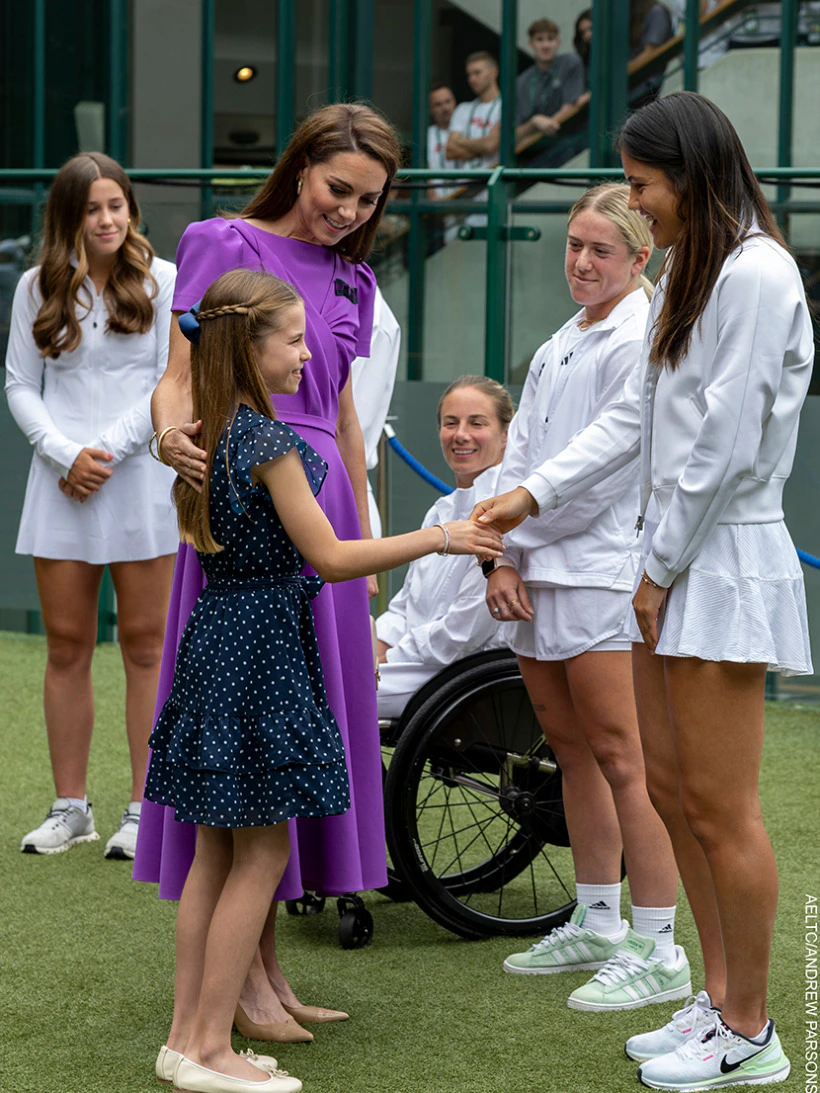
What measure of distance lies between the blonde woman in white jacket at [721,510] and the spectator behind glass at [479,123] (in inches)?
311

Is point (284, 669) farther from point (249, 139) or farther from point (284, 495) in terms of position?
point (249, 139)

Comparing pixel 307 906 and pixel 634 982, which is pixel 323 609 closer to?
pixel 634 982

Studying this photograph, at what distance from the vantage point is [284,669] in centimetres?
249

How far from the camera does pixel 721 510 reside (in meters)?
2.42

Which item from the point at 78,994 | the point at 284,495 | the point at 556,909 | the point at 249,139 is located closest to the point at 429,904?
the point at 556,909

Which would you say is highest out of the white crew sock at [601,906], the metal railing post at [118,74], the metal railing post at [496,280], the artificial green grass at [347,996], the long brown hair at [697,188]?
the metal railing post at [118,74]

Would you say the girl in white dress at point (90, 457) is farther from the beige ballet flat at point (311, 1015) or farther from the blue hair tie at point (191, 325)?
the blue hair tie at point (191, 325)

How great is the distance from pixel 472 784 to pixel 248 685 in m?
1.11

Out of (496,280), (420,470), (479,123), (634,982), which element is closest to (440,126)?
(479,123)

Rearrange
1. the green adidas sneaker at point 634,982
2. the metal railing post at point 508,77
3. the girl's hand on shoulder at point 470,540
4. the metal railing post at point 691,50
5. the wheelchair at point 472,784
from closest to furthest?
the girl's hand on shoulder at point 470,540 < the green adidas sneaker at point 634,982 < the wheelchair at point 472,784 < the metal railing post at point 691,50 < the metal railing post at point 508,77

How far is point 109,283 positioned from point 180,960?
2.17 m

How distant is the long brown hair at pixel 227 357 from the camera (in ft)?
8.15

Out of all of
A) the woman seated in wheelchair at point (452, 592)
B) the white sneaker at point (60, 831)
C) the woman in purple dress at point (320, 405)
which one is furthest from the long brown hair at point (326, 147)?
the white sneaker at point (60, 831)

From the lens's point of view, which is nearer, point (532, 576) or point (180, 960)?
point (180, 960)
